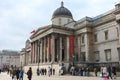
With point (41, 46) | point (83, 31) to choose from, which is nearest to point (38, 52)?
point (41, 46)

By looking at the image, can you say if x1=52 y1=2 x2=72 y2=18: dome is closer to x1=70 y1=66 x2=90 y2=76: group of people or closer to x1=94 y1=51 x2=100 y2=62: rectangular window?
x1=94 y1=51 x2=100 y2=62: rectangular window

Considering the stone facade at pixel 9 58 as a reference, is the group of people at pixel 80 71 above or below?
below

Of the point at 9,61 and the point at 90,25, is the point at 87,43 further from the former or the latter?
the point at 9,61

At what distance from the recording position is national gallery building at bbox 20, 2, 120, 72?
148 feet

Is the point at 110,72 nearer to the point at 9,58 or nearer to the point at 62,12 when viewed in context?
the point at 62,12

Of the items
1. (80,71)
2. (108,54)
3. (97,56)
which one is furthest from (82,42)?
(80,71)

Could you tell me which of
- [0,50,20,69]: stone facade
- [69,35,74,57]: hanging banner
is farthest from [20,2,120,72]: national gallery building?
[0,50,20,69]: stone facade

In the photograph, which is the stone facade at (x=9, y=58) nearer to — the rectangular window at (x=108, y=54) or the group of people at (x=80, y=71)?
the rectangular window at (x=108, y=54)

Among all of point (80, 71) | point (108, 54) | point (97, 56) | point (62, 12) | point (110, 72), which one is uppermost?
point (62, 12)

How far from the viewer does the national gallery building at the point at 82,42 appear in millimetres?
45188

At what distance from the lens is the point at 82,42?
53.5 meters

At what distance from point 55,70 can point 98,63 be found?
375 inches

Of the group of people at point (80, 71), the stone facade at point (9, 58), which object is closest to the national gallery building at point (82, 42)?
the group of people at point (80, 71)

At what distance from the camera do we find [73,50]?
55438 mm
